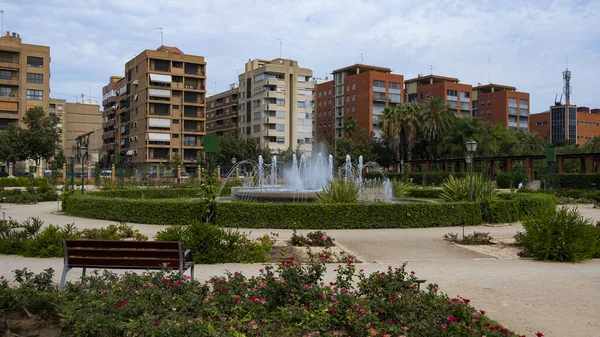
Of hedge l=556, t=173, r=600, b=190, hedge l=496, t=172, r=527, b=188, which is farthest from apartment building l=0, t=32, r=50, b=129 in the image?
hedge l=556, t=173, r=600, b=190

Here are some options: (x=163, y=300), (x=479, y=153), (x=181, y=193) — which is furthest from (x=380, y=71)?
(x=163, y=300)

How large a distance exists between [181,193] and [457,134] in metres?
48.3

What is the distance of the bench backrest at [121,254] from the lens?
6562 mm

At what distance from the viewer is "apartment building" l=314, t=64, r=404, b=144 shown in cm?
8612

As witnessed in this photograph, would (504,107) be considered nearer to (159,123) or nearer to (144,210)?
(159,123)

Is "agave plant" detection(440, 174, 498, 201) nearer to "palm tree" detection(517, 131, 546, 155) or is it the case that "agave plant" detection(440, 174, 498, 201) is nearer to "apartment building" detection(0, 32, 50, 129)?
"apartment building" detection(0, 32, 50, 129)

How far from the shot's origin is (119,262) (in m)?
6.65

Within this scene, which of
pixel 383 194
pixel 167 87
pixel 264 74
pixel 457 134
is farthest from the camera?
pixel 264 74

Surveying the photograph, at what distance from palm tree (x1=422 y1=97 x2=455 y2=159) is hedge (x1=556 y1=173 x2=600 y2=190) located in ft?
82.6

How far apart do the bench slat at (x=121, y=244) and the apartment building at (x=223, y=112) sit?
83.9m

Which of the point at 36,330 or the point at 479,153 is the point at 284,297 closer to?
the point at 36,330

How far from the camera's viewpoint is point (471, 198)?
18406 millimetres

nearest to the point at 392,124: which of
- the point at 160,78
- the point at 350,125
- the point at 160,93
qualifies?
the point at 350,125

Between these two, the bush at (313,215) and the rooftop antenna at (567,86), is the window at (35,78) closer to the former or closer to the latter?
the bush at (313,215)
